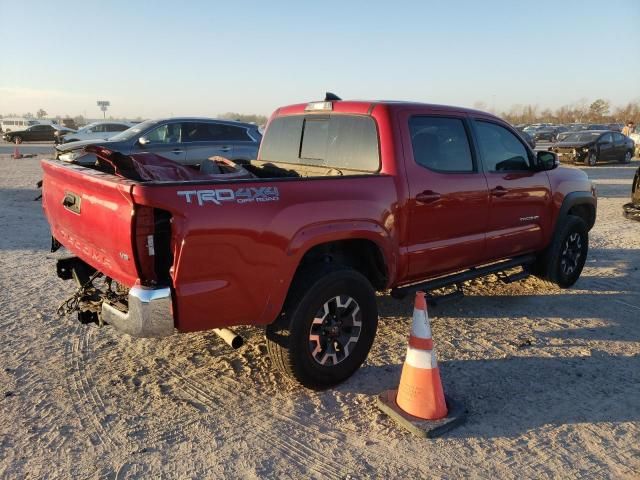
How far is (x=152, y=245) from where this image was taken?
9.23ft

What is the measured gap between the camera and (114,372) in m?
3.77

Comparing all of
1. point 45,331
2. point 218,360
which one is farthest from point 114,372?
point 45,331

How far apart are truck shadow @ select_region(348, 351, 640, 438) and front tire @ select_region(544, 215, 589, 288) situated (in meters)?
1.64

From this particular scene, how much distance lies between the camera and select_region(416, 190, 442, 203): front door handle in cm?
403

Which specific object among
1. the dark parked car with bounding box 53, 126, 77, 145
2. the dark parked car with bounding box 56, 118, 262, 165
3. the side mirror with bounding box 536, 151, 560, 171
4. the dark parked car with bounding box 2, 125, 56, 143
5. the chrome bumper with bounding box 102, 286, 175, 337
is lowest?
the dark parked car with bounding box 2, 125, 56, 143

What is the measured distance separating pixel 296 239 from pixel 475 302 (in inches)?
116

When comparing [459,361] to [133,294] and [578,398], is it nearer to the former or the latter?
[578,398]

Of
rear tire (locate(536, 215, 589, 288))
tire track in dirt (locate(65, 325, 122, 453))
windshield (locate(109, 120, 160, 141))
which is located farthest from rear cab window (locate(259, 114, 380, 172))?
windshield (locate(109, 120, 160, 141))

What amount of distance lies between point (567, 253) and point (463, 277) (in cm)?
192

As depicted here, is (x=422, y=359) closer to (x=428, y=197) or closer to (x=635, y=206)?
(x=428, y=197)

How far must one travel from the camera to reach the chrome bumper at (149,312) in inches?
110

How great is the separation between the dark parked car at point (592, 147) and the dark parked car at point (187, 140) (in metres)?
14.5

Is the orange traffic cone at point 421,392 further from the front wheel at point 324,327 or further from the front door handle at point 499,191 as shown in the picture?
the front door handle at point 499,191

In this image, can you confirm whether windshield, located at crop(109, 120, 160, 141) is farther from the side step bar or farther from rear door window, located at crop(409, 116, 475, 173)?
the side step bar
